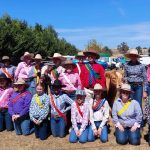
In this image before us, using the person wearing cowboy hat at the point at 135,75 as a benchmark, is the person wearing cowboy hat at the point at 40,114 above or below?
below

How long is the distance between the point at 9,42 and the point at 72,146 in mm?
33189

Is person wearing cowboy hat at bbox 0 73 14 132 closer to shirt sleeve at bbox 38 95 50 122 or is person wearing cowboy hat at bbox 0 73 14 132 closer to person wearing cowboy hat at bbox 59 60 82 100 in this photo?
shirt sleeve at bbox 38 95 50 122

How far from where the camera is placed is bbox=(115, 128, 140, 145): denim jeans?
22.6ft

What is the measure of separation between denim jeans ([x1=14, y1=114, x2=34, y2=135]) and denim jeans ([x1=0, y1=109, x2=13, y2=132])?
36 cm

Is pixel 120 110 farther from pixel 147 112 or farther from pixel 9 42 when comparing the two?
pixel 9 42

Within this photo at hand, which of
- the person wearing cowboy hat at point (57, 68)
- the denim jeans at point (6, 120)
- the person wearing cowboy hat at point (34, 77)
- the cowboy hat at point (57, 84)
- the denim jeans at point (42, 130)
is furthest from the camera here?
the person wearing cowboy hat at point (34, 77)

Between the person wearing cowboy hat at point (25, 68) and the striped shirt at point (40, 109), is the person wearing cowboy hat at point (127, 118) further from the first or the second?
the person wearing cowboy hat at point (25, 68)

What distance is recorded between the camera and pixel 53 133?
25.5ft

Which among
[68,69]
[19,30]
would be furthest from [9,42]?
[68,69]

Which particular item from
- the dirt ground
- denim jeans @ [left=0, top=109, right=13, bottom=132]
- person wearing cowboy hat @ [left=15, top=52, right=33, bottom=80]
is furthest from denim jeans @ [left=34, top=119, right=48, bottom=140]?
person wearing cowboy hat @ [left=15, top=52, right=33, bottom=80]

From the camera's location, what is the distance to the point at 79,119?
740 cm

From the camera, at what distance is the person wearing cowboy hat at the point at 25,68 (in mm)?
9156

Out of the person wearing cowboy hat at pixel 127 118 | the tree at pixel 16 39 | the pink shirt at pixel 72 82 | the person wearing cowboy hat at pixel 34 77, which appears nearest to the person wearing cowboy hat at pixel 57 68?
the pink shirt at pixel 72 82

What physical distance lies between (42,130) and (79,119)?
2.84 ft
